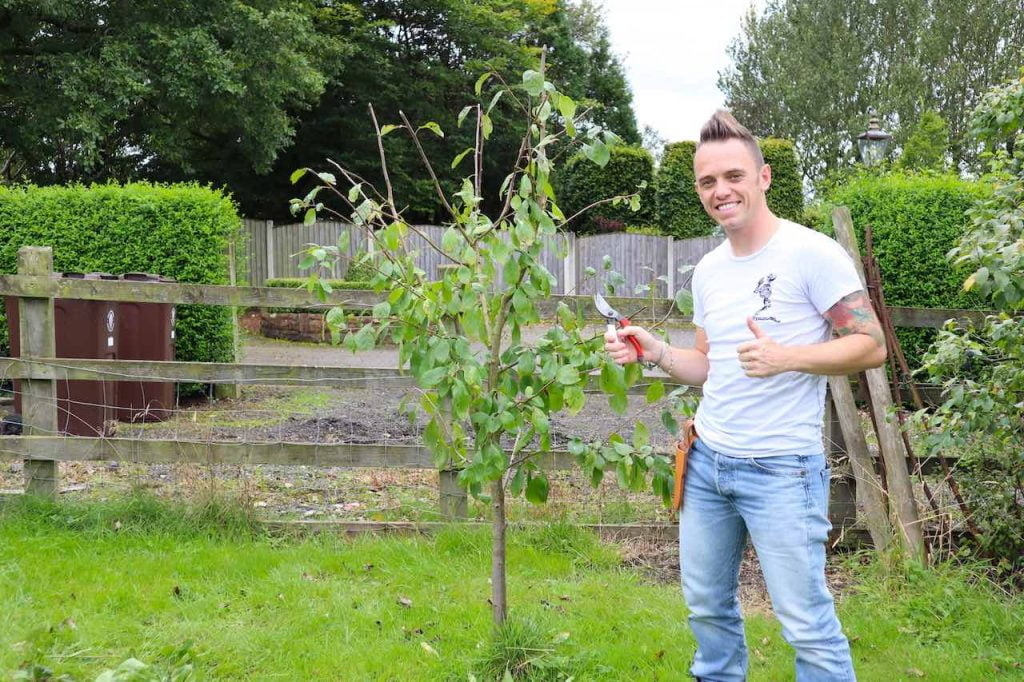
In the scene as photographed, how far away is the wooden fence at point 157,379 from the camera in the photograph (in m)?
4.39

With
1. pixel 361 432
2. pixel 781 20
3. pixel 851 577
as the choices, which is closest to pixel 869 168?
pixel 361 432

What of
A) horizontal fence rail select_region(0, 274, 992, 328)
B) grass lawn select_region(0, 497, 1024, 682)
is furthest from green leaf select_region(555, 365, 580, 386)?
horizontal fence rail select_region(0, 274, 992, 328)

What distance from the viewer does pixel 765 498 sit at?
220 cm

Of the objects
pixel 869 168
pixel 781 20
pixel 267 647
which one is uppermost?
pixel 781 20

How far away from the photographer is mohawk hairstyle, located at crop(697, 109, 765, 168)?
7.43 ft

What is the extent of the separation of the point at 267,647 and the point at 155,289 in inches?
96.8

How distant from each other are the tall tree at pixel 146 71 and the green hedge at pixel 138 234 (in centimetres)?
786

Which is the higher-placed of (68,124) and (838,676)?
(68,124)

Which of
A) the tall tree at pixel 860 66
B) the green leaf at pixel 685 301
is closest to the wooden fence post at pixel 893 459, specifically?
the green leaf at pixel 685 301

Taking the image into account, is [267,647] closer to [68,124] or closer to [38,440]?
[38,440]

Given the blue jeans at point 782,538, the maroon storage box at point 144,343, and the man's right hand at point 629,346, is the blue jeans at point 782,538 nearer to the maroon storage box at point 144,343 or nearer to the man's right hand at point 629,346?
the man's right hand at point 629,346

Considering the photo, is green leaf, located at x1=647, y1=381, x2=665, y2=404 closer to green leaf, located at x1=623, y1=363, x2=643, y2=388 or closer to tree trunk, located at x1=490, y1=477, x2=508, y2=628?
green leaf, located at x1=623, y1=363, x2=643, y2=388

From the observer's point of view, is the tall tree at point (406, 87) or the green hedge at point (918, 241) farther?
the tall tree at point (406, 87)

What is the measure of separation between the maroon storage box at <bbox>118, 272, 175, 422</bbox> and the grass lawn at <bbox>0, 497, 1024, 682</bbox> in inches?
131
